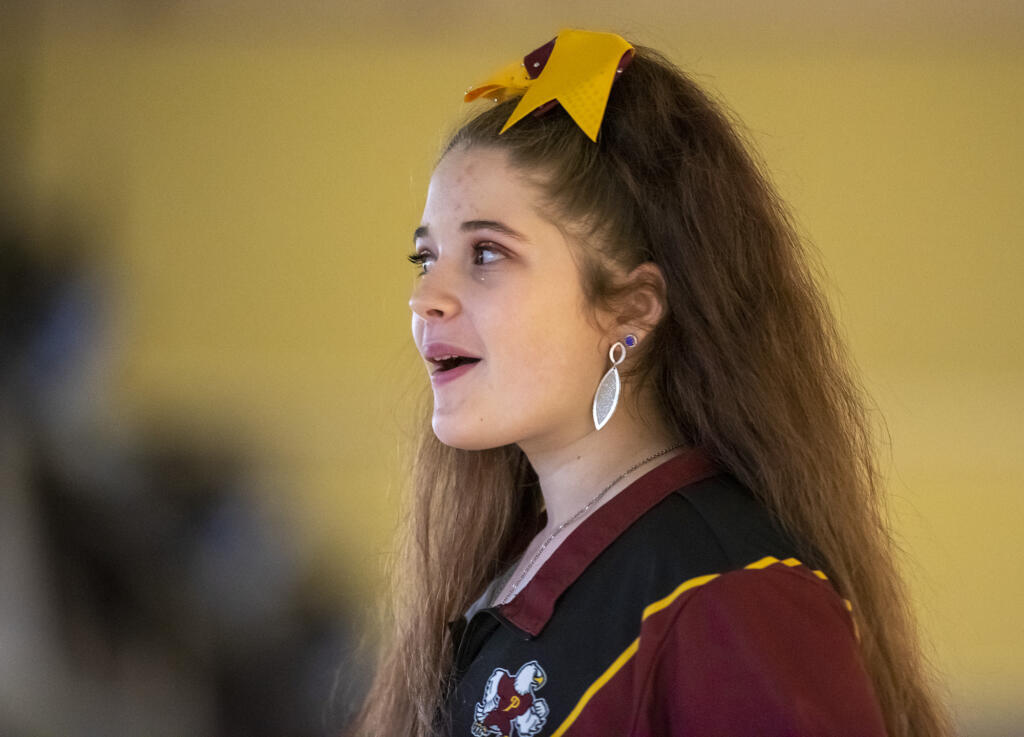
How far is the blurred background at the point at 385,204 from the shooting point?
168 inches

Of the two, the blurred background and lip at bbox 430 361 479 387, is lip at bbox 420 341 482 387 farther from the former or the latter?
the blurred background

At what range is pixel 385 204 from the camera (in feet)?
14.8

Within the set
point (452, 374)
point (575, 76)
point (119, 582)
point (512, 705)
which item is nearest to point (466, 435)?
point (452, 374)

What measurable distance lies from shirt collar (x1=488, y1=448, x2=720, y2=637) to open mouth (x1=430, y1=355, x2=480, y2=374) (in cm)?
24

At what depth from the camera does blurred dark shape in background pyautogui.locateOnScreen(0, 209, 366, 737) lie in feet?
9.38

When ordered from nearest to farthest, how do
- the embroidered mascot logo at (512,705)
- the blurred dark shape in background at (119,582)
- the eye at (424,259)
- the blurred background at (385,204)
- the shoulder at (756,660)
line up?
the shoulder at (756,660) → the embroidered mascot logo at (512,705) → the eye at (424,259) → the blurred dark shape in background at (119,582) → the blurred background at (385,204)

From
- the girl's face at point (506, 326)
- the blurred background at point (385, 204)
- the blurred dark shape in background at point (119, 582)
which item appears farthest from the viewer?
the blurred background at point (385, 204)

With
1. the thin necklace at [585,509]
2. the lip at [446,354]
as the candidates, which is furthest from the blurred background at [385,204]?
the lip at [446,354]

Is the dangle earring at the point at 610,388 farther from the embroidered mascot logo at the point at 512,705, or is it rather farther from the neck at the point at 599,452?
the embroidered mascot logo at the point at 512,705

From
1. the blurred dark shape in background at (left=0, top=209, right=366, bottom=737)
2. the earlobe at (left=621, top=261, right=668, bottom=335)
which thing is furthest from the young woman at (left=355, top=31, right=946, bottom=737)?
the blurred dark shape in background at (left=0, top=209, right=366, bottom=737)

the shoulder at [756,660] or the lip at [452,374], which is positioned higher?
the lip at [452,374]

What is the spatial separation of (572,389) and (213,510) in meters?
2.47

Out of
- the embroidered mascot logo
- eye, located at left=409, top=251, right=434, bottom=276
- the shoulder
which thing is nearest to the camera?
the shoulder

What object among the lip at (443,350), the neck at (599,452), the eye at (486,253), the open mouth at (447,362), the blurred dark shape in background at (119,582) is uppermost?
the eye at (486,253)
